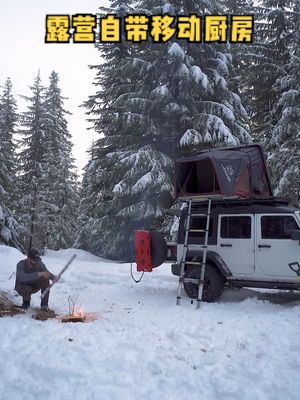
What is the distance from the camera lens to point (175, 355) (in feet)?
19.0

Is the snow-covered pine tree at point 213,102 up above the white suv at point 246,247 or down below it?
above

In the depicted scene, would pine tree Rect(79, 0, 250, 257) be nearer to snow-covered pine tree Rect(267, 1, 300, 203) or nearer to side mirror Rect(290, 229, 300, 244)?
snow-covered pine tree Rect(267, 1, 300, 203)

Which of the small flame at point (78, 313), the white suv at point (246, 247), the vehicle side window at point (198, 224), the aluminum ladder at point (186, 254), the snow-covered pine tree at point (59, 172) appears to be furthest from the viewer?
the snow-covered pine tree at point (59, 172)

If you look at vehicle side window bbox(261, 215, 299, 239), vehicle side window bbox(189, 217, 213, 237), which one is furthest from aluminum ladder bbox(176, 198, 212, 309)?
vehicle side window bbox(261, 215, 299, 239)

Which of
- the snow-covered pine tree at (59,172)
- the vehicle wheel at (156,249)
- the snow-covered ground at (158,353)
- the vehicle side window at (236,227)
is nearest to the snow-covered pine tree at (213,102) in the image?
the vehicle wheel at (156,249)

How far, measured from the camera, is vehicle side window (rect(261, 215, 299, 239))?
356 inches

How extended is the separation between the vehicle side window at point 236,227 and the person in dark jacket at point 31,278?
13.8ft

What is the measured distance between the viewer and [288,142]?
1711 centimetres

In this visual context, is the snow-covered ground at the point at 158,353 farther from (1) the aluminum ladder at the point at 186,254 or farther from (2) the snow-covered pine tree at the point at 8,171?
(2) the snow-covered pine tree at the point at 8,171

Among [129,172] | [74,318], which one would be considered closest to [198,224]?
[74,318]

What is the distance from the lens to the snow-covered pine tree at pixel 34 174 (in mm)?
26656

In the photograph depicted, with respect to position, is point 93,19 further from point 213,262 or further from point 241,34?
point 213,262

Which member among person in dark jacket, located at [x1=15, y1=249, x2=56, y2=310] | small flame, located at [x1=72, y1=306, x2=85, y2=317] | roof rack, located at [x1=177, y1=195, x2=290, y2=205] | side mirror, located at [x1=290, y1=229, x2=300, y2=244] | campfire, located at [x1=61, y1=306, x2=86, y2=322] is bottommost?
small flame, located at [x1=72, y1=306, x2=85, y2=317]

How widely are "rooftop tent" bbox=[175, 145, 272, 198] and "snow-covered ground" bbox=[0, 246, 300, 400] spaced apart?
2737 millimetres
